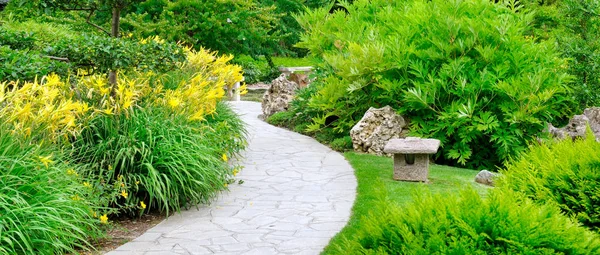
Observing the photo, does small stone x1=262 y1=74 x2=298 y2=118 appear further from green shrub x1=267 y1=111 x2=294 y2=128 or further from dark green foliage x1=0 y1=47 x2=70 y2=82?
dark green foliage x1=0 y1=47 x2=70 y2=82

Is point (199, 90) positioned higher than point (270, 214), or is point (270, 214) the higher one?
point (199, 90)

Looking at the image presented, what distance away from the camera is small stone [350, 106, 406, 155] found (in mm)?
10453

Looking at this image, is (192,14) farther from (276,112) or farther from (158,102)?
(158,102)

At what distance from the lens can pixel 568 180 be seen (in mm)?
4387

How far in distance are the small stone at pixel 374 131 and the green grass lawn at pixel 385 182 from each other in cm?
25

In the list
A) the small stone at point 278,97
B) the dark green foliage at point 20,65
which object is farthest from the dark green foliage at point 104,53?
the small stone at point 278,97

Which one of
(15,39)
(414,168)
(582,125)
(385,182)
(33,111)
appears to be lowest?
(385,182)

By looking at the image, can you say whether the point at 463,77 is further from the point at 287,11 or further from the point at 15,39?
the point at 287,11

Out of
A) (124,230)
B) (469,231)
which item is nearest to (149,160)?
(124,230)

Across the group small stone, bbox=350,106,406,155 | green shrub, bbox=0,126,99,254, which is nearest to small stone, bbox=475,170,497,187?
small stone, bbox=350,106,406,155

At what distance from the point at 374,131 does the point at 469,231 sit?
24.6ft

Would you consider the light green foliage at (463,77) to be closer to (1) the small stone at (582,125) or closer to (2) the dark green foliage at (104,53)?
(1) the small stone at (582,125)

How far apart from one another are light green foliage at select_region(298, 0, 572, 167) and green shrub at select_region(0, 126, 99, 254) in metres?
5.95

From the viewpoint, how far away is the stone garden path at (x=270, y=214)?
5766 millimetres
